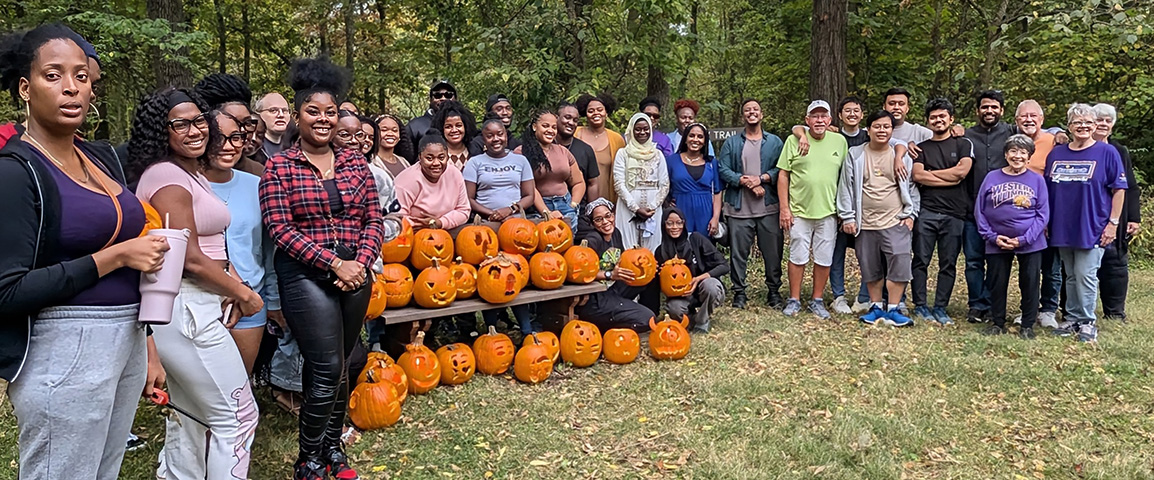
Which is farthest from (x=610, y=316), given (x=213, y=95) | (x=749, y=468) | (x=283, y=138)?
(x=213, y=95)

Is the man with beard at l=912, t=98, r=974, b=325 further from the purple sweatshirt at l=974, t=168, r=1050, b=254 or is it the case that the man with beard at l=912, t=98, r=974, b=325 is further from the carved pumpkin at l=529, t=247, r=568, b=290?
the carved pumpkin at l=529, t=247, r=568, b=290

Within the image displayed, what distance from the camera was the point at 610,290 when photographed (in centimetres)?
625

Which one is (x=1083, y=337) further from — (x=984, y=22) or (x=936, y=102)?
(x=984, y=22)

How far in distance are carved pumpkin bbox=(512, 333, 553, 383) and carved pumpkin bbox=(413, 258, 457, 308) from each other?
68 centimetres

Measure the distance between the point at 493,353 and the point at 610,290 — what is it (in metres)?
1.38

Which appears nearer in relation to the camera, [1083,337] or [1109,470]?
[1109,470]

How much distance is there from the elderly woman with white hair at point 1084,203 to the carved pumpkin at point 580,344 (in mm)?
4195

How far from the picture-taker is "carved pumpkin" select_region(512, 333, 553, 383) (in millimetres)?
5238

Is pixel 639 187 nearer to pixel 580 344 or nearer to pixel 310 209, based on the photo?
pixel 580 344

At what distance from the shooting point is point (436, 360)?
502 cm

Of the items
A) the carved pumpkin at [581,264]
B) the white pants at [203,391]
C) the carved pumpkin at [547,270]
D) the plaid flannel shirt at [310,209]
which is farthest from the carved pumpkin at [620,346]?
the white pants at [203,391]

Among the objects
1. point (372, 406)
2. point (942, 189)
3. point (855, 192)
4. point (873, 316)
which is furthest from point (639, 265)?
point (942, 189)

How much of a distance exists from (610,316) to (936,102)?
3759 mm

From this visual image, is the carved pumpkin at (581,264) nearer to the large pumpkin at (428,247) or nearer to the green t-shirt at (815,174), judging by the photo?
the large pumpkin at (428,247)
